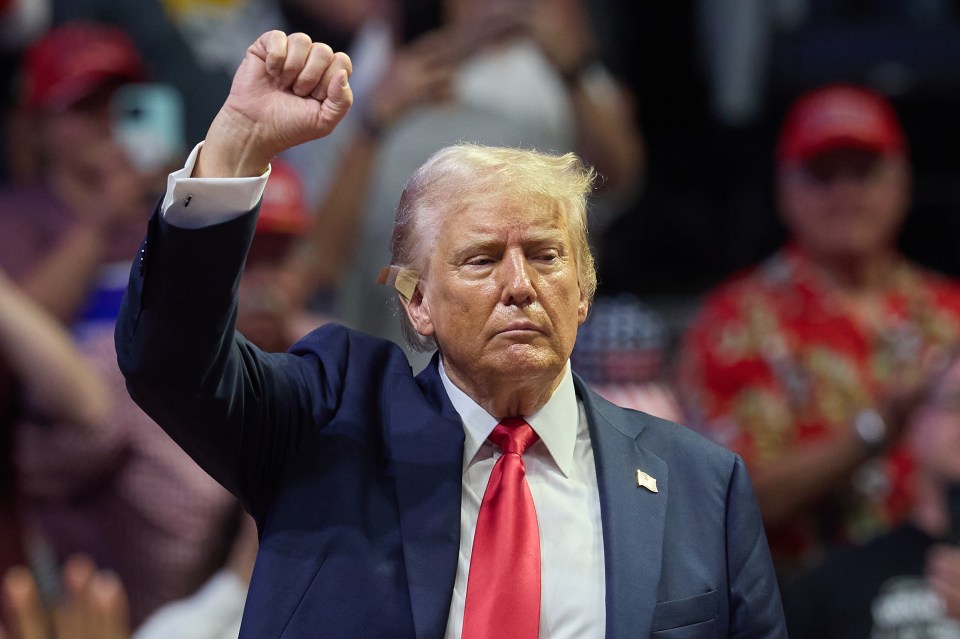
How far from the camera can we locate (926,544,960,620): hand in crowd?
316cm

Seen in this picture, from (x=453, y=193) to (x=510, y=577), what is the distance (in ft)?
1.60

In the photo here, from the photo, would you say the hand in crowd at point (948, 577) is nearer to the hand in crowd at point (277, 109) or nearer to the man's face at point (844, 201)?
the man's face at point (844, 201)

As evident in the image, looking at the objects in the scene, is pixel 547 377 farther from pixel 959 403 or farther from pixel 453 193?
pixel 959 403

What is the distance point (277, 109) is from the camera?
1686 millimetres

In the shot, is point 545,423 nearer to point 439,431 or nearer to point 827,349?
point 439,431

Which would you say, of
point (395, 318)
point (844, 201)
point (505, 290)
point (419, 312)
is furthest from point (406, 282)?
point (844, 201)

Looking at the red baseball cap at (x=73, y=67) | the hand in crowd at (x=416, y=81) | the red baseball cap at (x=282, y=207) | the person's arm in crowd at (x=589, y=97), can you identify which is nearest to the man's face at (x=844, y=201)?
the person's arm in crowd at (x=589, y=97)

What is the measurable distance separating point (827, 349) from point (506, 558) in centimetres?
236

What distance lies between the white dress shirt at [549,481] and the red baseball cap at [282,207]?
1815 mm

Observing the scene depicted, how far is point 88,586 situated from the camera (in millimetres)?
2447

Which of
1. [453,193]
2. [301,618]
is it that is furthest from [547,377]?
[301,618]

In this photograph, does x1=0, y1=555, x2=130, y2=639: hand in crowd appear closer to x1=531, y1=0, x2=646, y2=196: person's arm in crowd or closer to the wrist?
the wrist

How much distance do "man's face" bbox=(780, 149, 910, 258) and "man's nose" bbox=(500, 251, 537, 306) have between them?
96.7 inches

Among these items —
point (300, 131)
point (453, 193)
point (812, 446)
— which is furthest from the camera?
point (812, 446)
